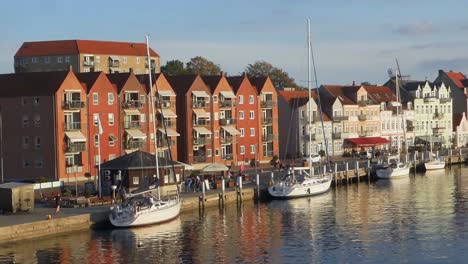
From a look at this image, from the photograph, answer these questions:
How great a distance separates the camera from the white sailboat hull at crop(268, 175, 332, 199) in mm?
72938

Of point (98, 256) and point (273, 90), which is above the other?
point (273, 90)

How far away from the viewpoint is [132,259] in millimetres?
45875

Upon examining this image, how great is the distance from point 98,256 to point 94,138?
38.9 meters

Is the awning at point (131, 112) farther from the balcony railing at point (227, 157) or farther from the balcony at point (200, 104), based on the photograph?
the balcony railing at point (227, 157)

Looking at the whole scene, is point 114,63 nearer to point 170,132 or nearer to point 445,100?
point 445,100

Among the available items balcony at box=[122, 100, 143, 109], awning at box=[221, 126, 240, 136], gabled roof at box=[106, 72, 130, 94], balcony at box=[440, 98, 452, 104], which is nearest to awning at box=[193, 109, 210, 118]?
awning at box=[221, 126, 240, 136]

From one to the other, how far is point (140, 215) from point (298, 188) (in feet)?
71.2

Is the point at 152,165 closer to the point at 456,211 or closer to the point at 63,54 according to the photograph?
the point at 456,211

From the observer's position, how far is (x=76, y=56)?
141375 millimetres

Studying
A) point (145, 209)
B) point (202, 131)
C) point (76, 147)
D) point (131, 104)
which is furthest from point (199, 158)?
point (145, 209)

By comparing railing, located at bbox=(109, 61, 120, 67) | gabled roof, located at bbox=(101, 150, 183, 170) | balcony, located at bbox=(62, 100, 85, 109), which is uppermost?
railing, located at bbox=(109, 61, 120, 67)

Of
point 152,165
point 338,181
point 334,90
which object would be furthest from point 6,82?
point 334,90

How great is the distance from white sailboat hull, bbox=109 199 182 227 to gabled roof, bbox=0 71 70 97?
27753 mm

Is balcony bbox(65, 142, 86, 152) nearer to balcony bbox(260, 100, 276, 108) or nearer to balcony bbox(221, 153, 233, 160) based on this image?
balcony bbox(221, 153, 233, 160)
